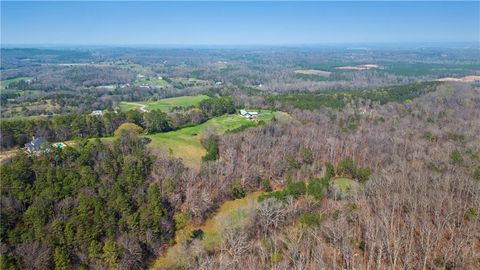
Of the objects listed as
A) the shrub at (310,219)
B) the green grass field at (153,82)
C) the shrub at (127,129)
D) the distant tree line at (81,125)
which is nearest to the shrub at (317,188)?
the shrub at (310,219)

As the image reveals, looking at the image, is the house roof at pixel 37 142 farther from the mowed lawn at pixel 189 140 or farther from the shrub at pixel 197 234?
the shrub at pixel 197 234

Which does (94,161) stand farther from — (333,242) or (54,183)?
(333,242)

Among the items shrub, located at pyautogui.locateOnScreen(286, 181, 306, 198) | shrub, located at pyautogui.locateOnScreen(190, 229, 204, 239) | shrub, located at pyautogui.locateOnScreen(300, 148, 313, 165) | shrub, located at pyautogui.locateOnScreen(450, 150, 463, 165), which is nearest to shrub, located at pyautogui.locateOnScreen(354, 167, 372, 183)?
shrub, located at pyautogui.locateOnScreen(300, 148, 313, 165)

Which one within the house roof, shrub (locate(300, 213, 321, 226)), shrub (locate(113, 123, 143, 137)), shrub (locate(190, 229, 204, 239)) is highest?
the house roof

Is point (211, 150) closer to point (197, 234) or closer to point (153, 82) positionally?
point (197, 234)

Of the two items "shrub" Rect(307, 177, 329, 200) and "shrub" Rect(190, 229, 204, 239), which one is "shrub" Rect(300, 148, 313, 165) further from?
"shrub" Rect(190, 229, 204, 239)

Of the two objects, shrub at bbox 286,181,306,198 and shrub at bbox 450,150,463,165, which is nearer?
shrub at bbox 286,181,306,198
